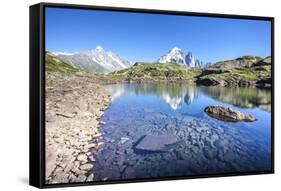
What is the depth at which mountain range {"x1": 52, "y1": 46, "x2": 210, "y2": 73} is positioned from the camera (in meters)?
6.61

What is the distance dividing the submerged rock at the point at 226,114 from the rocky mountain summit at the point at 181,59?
0.57m

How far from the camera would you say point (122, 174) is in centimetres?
677

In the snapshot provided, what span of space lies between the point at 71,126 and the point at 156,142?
1074 mm

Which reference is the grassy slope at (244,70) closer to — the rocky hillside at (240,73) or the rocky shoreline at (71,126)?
the rocky hillside at (240,73)

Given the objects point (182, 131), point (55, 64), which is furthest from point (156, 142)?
point (55, 64)

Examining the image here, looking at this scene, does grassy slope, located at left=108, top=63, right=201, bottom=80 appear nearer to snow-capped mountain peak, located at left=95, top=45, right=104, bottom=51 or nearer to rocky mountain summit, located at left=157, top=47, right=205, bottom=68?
rocky mountain summit, located at left=157, top=47, right=205, bottom=68

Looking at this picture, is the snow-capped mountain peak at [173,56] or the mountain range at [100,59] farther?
the snow-capped mountain peak at [173,56]

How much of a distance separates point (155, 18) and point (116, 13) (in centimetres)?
51

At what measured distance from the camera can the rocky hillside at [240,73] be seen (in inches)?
294

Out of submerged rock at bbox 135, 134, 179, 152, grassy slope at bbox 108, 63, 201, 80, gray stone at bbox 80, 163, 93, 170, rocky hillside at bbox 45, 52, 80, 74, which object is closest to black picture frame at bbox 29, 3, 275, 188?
rocky hillside at bbox 45, 52, 80, 74

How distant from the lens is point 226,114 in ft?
24.3

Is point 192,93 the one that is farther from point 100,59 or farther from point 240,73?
point 100,59

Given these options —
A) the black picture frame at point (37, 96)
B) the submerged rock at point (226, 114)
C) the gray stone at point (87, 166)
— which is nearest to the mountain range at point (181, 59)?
the submerged rock at point (226, 114)

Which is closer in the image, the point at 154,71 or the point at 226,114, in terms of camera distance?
the point at 154,71
